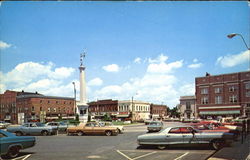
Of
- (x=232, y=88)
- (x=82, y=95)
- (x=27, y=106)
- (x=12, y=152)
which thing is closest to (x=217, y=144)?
(x=12, y=152)

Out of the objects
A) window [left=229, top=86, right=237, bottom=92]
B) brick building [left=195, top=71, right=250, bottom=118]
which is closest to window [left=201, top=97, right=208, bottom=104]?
brick building [left=195, top=71, right=250, bottom=118]

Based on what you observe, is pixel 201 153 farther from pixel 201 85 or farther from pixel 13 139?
pixel 201 85

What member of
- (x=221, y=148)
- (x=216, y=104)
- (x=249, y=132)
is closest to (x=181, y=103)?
(x=216, y=104)

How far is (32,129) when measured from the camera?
2377 cm

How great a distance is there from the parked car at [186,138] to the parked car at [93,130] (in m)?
9.35

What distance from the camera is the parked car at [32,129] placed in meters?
23.6

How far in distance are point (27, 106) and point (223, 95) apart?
52010mm

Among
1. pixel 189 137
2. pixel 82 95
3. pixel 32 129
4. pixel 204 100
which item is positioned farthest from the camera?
pixel 204 100

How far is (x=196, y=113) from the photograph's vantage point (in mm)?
69000

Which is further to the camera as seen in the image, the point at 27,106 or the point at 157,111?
the point at 157,111

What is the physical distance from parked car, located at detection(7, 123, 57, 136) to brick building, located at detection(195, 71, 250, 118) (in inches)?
1901

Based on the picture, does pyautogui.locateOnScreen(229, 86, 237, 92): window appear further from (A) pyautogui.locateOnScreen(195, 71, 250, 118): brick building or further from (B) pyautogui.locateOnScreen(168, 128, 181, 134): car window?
(B) pyautogui.locateOnScreen(168, 128, 181, 134): car window

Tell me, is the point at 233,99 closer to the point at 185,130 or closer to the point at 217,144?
the point at 217,144

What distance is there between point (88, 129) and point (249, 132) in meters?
16.5
